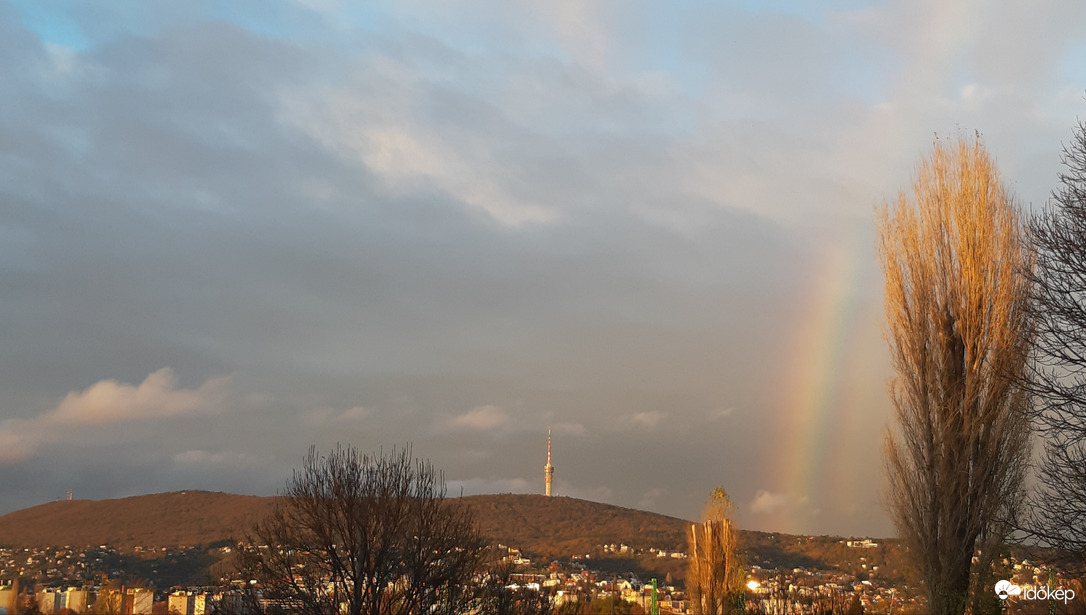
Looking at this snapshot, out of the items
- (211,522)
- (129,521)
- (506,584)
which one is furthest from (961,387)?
(129,521)

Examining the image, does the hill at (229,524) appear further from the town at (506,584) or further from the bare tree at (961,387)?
the bare tree at (961,387)

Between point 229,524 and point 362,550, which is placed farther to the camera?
point 229,524

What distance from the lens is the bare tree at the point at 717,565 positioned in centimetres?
3344

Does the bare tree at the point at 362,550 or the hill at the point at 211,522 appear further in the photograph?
the hill at the point at 211,522

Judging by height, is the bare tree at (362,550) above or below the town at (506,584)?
above

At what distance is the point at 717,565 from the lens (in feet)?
111

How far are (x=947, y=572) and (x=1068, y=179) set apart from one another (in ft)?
30.1

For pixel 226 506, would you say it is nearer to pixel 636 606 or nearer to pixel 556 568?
pixel 556 568

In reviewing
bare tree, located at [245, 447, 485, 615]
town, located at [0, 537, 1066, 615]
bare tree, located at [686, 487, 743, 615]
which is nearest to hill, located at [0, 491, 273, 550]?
town, located at [0, 537, 1066, 615]

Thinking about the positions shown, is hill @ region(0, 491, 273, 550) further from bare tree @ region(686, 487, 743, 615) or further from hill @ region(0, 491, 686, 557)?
bare tree @ region(686, 487, 743, 615)

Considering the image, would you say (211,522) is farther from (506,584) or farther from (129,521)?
(506,584)

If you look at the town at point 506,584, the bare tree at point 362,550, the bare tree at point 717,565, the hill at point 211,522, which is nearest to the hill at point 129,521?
the hill at point 211,522

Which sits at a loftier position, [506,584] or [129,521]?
[506,584]

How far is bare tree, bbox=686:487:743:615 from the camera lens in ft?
110
